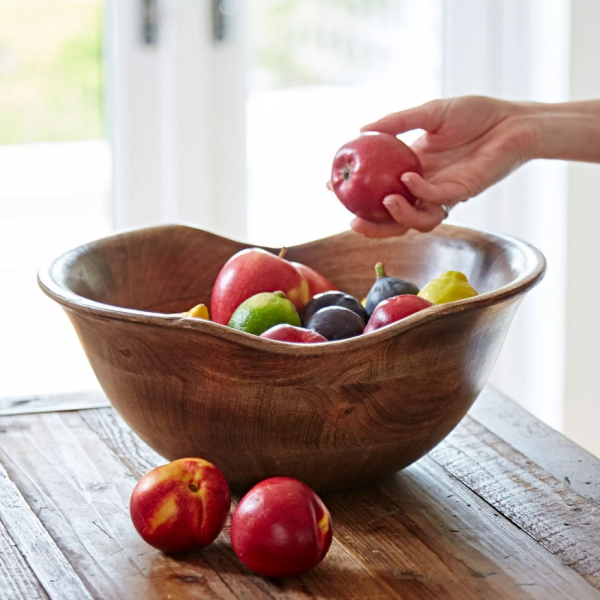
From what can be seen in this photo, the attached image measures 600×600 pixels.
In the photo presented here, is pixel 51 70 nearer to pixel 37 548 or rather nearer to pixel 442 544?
pixel 37 548

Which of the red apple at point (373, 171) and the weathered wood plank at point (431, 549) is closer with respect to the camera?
the weathered wood plank at point (431, 549)

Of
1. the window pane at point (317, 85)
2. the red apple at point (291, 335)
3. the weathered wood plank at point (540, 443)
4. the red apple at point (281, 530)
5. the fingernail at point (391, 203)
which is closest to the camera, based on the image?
the red apple at point (281, 530)

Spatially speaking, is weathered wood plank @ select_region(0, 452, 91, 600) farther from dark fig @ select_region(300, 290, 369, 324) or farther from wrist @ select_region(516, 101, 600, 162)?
wrist @ select_region(516, 101, 600, 162)

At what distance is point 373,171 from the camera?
1.11 metres

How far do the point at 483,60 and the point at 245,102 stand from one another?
0.63 metres

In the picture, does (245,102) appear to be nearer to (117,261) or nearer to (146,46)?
(146,46)

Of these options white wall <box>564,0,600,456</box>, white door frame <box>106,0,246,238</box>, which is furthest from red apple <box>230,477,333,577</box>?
white door frame <box>106,0,246,238</box>

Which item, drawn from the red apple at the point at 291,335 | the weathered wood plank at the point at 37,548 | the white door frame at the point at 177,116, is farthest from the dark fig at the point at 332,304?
the white door frame at the point at 177,116

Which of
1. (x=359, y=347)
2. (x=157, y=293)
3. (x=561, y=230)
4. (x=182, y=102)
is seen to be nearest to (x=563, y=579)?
(x=359, y=347)

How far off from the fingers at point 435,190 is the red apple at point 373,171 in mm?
18

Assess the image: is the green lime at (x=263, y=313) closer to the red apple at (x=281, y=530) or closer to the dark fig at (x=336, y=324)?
the dark fig at (x=336, y=324)

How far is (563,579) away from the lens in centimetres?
75

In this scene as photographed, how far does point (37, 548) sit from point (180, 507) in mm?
150

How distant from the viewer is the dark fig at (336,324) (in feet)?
2.92
